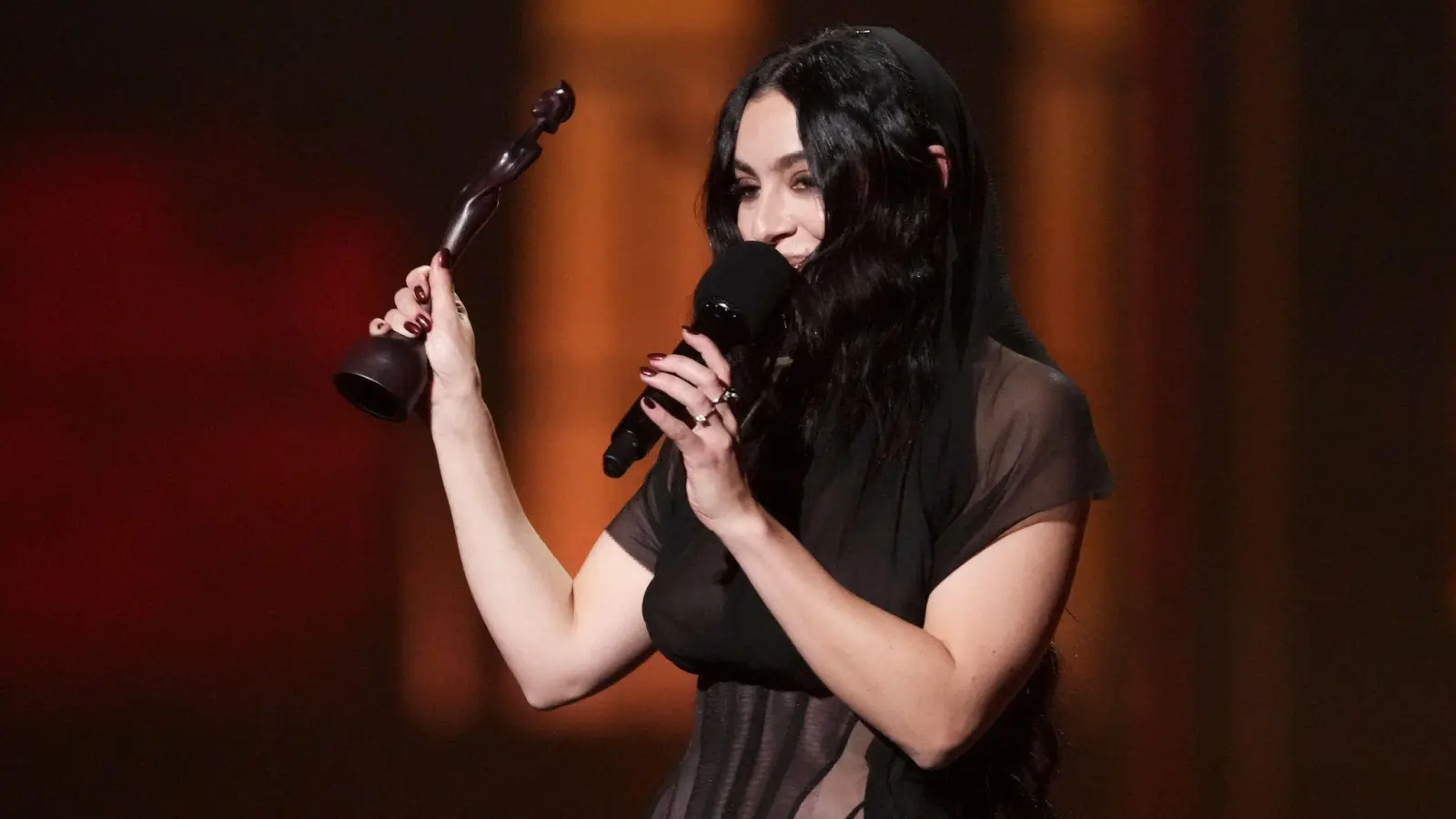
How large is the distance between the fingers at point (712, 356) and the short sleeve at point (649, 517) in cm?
35

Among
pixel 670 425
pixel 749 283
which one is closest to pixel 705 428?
pixel 670 425

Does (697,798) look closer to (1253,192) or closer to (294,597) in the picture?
(294,597)

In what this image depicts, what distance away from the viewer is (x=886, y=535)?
1141 millimetres

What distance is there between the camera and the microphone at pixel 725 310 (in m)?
0.96

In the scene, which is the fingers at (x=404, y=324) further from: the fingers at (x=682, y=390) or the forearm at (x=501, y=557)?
the fingers at (x=682, y=390)

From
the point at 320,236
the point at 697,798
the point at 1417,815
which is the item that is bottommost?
the point at 1417,815

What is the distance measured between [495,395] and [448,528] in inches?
8.9

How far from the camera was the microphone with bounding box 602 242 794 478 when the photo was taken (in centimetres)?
96

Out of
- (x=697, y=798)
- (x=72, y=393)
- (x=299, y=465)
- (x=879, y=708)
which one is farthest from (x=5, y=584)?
(x=879, y=708)

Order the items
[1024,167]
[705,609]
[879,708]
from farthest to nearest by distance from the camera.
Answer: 1. [1024,167]
2. [705,609]
3. [879,708]

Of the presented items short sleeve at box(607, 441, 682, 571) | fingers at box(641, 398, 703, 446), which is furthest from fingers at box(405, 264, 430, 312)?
fingers at box(641, 398, 703, 446)

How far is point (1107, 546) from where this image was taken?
7.85 ft

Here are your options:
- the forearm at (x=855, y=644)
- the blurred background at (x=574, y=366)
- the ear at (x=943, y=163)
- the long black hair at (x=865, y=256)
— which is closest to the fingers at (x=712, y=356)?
the forearm at (x=855, y=644)

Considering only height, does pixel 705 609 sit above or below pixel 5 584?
above
